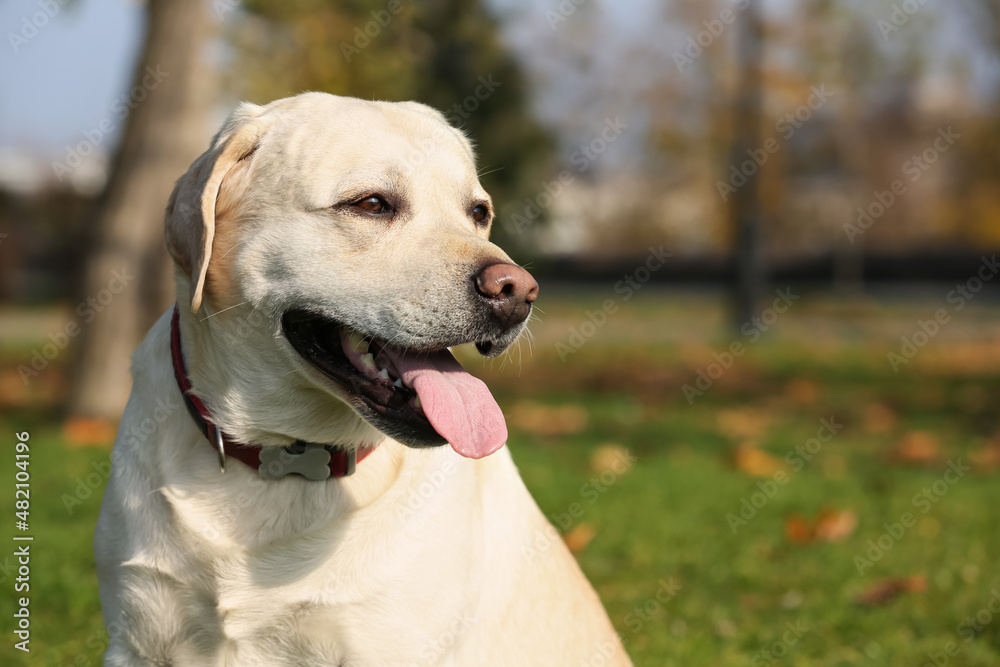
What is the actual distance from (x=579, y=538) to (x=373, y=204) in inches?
122

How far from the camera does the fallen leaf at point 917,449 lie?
7.34 metres

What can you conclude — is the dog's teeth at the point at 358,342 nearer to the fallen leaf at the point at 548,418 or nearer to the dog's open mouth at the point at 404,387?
the dog's open mouth at the point at 404,387

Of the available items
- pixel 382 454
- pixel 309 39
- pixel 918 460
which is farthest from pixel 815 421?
pixel 309 39

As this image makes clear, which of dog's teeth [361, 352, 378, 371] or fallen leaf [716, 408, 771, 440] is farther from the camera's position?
fallen leaf [716, 408, 771, 440]

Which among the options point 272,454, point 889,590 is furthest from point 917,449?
point 272,454

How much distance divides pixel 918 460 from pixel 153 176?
7039 mm

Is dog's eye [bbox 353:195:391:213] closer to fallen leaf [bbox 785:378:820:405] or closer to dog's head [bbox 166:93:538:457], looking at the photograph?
dog's head [bbox 166:93:538:457]

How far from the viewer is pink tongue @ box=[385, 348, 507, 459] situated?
238cm

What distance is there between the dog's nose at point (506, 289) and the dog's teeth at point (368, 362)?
0.36 meters

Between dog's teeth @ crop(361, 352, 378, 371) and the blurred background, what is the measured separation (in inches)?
21.1

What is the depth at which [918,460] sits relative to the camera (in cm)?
732

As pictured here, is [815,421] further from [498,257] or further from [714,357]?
[498,257]

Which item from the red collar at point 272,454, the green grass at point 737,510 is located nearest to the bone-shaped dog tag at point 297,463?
the red collar at point 272,454

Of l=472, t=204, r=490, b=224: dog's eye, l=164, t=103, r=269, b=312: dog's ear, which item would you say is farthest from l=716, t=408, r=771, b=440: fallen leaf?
l=164, t=103, r=269, b=312: dog's ear
